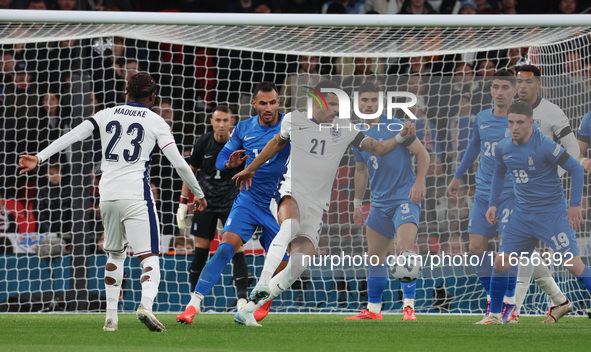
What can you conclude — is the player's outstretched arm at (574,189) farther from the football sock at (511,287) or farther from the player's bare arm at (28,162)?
the player's bare arm at (28,162)

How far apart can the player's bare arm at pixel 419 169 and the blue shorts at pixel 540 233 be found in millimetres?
874

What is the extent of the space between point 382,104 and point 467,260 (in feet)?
5.90

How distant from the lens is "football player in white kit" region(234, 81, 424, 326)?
22.6ft

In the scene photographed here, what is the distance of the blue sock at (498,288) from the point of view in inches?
301

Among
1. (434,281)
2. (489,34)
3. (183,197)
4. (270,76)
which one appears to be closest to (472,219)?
(434,281)

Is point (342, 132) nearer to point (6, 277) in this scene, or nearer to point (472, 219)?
point (472, 219)

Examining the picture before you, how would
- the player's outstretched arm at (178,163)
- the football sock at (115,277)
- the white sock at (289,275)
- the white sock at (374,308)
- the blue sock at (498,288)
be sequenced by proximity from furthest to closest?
the white sock at (374,308) < the blue sock at (498,288) < the white sock at (289,275) < the football sock at (115,277) < the player's outstretched arm at (178,163)

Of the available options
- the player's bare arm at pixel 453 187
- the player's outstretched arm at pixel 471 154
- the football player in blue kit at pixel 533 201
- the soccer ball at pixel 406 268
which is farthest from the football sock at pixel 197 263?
the football player in blue kit at pixel 533 201

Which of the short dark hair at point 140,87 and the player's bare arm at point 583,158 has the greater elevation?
the short dark hair at point 140,87

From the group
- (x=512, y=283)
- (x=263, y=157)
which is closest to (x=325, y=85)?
(x=263, y=157)

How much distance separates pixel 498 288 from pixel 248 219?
2286 mm

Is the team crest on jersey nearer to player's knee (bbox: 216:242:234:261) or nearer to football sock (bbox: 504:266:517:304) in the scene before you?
player's knee (bbox: 216:242:234:261)

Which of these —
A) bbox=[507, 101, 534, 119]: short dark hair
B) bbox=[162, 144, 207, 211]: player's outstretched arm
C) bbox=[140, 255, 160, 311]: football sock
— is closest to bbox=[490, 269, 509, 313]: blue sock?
bbox=[507, 101, 534, 119]: short dark hair

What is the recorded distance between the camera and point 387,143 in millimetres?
8180
